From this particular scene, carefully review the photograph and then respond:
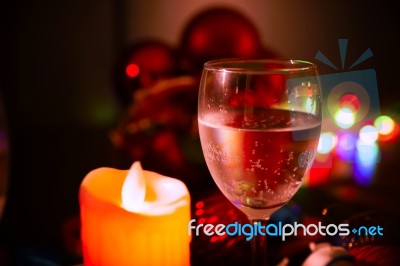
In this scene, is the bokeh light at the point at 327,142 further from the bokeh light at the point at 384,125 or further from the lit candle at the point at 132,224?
the lit candle at the point at 132,224

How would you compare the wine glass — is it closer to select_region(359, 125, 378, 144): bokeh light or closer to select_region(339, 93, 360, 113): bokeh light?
select_region(339, 93, 360, 113): bokeh light

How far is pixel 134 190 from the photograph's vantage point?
1.68ft

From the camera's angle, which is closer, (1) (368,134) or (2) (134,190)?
(2) (134,190)

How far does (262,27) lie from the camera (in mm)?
1195

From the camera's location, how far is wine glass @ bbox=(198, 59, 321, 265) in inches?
17.2

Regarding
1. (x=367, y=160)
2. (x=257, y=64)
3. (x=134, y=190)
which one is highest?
(x=257, y=64)

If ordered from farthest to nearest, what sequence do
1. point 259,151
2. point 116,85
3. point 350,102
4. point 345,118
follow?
point 116,85 < point 345,118 < point 350,102 < point 259,151

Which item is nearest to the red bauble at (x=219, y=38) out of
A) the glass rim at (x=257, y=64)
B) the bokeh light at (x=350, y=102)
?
Answer: the bokeh light at (x=350, y=102)

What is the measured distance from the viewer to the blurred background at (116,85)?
3.08ft

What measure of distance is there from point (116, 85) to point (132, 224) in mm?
681

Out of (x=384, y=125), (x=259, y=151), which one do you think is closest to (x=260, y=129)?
(x=259, y=151)

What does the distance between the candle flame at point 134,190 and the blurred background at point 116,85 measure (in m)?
0.30

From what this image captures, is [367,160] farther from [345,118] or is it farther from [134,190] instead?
[134,190]

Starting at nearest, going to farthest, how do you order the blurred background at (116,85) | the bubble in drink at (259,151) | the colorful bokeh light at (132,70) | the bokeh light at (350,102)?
the bubble in drink at (259,151) < the bokeh light at (350,102) < the blurred background at (116,85) < the colorful bokeh light at (132,70)
